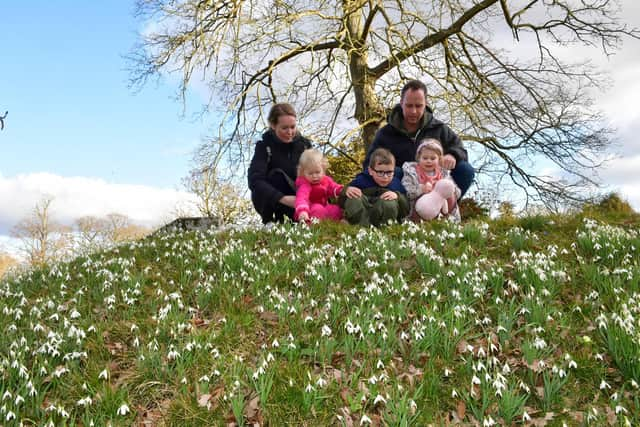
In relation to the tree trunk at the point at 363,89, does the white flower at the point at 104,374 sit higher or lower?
lower

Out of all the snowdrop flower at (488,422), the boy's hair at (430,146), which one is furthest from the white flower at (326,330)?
the boy's hair at (430,146)

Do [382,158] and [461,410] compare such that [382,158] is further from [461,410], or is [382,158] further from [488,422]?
[488,422]

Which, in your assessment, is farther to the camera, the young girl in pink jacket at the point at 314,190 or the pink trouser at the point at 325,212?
the pink trouser at the point at 325,212

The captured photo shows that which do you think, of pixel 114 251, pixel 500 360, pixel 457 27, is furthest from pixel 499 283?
pixel 457 27

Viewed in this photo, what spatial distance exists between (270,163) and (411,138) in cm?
250

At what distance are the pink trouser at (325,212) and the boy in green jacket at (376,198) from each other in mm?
346

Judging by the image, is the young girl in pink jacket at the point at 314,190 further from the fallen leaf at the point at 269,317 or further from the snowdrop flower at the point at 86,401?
the snowdrop flower at the point at 86,401

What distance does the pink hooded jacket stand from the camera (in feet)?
27.5

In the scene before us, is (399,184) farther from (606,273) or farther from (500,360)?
(500,360)

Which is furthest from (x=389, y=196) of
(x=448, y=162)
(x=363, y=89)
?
(x=363, y=89)

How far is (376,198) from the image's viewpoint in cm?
806

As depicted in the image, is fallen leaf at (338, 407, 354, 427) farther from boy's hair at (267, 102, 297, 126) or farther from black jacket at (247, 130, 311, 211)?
boy's hair at (267, 102, 297, 126)

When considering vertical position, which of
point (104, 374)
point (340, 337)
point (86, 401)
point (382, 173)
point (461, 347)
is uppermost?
point (382, 173)

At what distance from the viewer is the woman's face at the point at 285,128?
8.59 m
